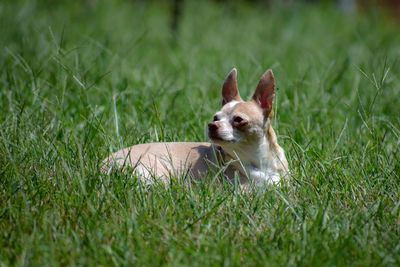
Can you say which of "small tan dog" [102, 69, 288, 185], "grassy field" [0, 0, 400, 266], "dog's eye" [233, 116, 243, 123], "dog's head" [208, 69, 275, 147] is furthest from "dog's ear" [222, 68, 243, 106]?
"grassy field" [0, 0, 400, 266]

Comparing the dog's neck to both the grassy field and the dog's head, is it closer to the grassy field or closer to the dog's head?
the dog's head

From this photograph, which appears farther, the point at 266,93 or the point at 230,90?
the point at 230,90

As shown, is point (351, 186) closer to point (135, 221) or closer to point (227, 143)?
point (227, 143)

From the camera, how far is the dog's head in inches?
111

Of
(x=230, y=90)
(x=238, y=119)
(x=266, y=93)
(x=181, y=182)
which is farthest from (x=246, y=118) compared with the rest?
(x=181, y=182)

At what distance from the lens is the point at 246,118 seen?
2881 millimetres

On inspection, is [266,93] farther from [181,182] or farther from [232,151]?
[181,182]

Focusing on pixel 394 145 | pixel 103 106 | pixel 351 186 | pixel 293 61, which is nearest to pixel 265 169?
pixel 351 186

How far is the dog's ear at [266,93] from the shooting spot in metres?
2.94

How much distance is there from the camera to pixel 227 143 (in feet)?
9.39

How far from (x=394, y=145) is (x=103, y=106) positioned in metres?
2.47

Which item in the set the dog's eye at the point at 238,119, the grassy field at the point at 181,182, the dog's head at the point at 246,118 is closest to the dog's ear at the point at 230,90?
the dog's head at the point at 246,118

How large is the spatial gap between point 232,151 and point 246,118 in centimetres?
25

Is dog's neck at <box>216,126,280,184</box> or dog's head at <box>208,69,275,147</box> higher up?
dog's head at <box>208,69,275,147</box>
